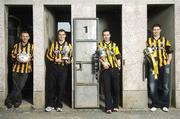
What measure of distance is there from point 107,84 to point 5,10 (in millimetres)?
3043

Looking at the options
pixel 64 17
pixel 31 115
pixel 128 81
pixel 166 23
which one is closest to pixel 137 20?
pixel 166 23

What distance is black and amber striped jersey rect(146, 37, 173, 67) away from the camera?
7086mm

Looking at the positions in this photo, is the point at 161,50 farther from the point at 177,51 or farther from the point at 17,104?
the point at 17,104

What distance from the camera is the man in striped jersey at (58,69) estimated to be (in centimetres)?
704

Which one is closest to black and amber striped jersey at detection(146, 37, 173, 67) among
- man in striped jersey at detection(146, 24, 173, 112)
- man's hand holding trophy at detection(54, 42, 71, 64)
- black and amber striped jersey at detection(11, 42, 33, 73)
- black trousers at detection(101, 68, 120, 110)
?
man in striped jersey at detection(146, 24, 173, 112)

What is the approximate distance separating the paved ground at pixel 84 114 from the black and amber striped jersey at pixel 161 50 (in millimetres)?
1172

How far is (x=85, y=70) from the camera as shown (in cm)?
724

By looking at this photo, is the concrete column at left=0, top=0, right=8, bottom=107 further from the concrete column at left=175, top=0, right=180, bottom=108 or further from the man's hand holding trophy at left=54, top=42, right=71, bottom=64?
the concrete column at left=175, top=0, right=180, bottom=108

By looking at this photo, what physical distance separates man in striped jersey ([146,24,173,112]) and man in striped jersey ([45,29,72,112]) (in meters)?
1.97

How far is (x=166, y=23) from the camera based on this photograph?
7.73 metres

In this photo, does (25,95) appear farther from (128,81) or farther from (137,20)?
(137,20)

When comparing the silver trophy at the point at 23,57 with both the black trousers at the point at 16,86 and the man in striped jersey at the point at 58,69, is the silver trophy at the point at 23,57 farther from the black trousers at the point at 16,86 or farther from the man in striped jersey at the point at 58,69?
the man in striped jersey at the point at 58,69

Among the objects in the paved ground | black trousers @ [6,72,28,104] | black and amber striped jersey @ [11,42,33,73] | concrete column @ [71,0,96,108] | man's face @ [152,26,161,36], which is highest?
concrete column @ [71,0,96,108]

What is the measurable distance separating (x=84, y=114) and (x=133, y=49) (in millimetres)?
1938
